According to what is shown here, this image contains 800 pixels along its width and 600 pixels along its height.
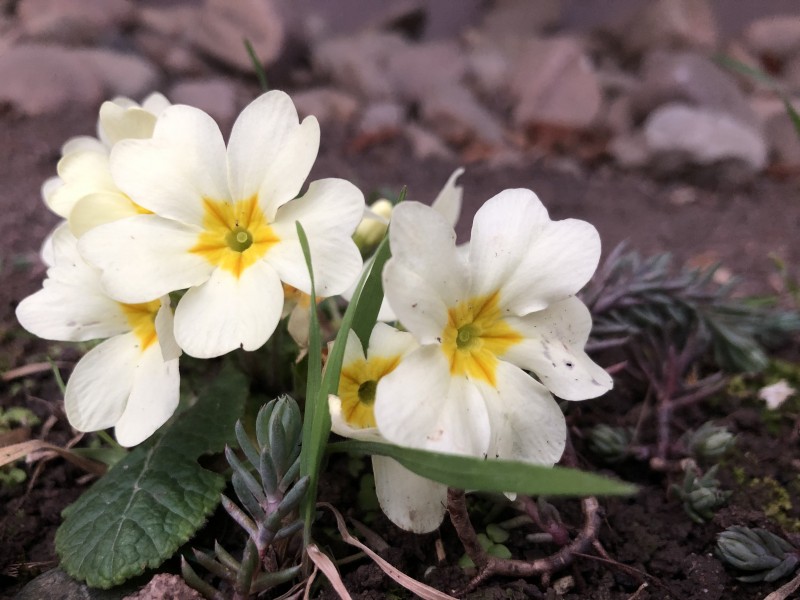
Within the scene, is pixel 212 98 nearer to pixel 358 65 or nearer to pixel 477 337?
pixel 358 65

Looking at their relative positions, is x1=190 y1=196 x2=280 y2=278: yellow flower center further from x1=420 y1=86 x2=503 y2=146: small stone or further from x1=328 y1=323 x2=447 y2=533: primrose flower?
x1=420 y1=86 x2=503 y2=146: small stone

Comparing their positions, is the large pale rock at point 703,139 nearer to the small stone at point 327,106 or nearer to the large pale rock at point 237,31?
the small stone at point 327,106

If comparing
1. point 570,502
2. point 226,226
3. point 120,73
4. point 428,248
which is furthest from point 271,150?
point 120,73

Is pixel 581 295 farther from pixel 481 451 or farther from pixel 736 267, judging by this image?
pixel 736 267

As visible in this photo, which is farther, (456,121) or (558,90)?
(558,90)

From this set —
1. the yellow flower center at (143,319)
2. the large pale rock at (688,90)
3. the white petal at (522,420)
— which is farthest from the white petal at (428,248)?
the large pale rock at (688,90)

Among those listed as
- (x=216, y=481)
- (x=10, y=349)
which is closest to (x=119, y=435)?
(x=216, y=481)
